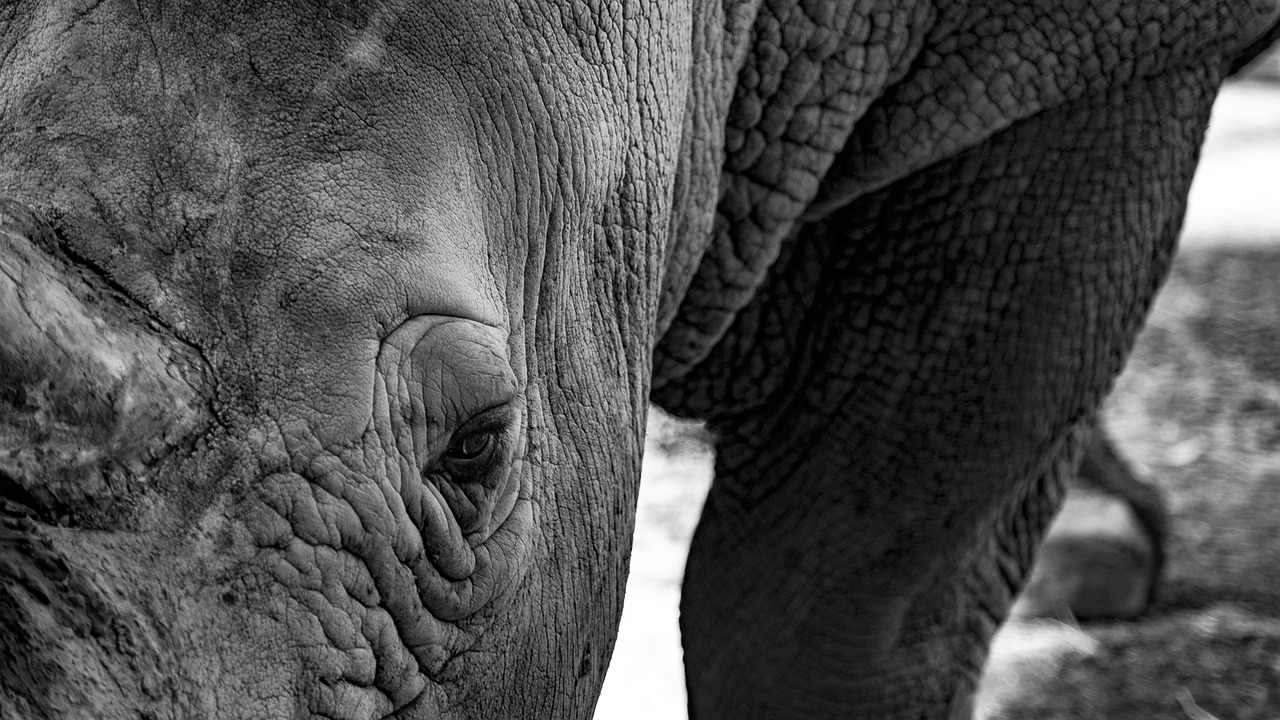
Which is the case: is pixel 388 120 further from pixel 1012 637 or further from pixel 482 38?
pixel 1012 637

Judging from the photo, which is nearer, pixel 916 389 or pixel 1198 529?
pixel 916 389

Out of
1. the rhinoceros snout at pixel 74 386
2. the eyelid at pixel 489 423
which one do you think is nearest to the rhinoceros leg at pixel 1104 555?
the eyelid at pixel 489 423

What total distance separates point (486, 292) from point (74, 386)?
0.42m

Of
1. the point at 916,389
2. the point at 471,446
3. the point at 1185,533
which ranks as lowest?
the point at 1185,533

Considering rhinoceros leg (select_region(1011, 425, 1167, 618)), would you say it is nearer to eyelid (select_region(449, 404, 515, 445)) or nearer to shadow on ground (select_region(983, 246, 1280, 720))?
shadow on ground (select_region(983, 246, 1280, 720))

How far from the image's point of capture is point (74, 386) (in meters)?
1.12

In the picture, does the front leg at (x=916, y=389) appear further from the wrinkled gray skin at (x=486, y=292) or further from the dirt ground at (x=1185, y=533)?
the dirt ground at (x=1185, y=533)

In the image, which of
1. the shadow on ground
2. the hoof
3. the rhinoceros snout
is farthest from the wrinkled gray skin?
the hoof

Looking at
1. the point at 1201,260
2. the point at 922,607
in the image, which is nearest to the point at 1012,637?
the point at 922,607

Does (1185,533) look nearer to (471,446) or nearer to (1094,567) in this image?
(1094,567)

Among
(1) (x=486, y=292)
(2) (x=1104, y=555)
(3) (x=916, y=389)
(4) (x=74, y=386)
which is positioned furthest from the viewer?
(2) (x=1104, y=555)

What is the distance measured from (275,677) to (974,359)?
53.3 inches

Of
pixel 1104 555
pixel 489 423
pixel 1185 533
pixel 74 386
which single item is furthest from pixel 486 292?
pixel 1185 533

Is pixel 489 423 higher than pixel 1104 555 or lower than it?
higher
